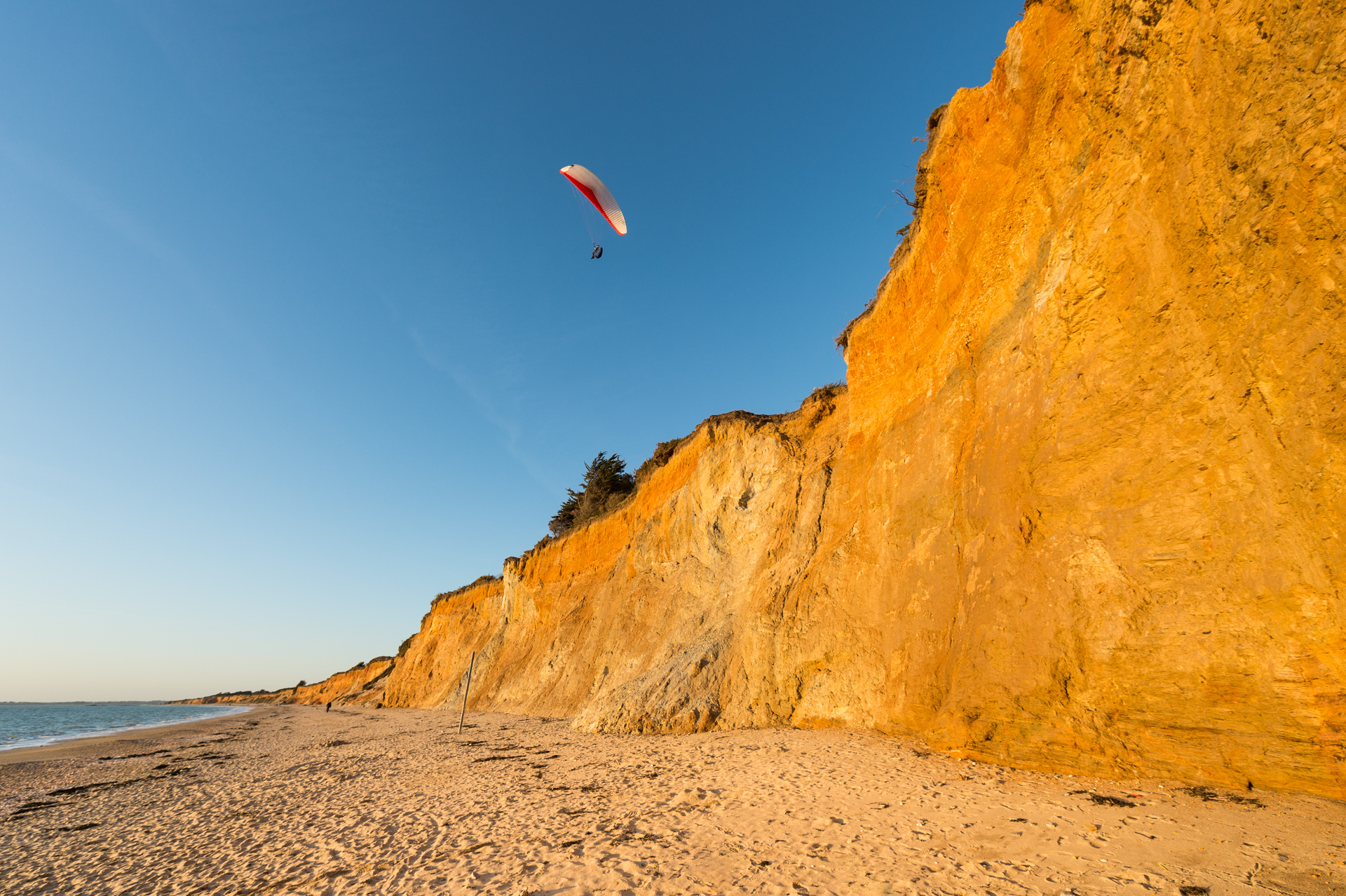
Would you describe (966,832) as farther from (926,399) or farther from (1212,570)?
(926,399)

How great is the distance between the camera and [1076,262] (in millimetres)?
7523

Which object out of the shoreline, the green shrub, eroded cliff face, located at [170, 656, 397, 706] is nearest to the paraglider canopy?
the green shrub

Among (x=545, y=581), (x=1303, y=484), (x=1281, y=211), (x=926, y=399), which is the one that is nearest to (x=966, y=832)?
(x=1303, y=484)

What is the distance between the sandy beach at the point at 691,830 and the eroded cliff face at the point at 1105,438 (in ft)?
2.73

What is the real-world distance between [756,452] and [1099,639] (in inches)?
448

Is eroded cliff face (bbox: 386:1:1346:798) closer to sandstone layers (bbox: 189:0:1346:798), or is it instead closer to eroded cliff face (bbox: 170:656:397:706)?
sandstone layers (bbox: 189:0:1346:798)

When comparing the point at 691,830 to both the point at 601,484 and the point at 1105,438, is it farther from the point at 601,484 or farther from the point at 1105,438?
the point at 601,484

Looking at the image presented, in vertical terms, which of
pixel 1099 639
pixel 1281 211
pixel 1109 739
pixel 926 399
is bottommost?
pixel 1109 739

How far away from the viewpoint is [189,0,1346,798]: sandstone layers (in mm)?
5051

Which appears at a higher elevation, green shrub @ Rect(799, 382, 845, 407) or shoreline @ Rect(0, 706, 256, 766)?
green shrub @ Rect(799, 382, 845, 407)

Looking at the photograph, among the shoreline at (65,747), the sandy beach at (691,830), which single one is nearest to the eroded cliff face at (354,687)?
the shoreline at (65,747)

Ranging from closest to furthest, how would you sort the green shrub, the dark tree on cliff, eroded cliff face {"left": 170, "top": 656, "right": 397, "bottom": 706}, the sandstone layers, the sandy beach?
the sandy beach, the sandstone layers, the green shrub, the dark tree on cliff, eroded cliff face {"left": 170, "top": 656, "right": 397, "bottom": 706}

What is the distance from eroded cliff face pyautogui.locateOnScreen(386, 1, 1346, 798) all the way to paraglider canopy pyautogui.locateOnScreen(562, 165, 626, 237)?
→ 13395 mm

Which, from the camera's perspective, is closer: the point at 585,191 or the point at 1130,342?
the point at 1130,342
